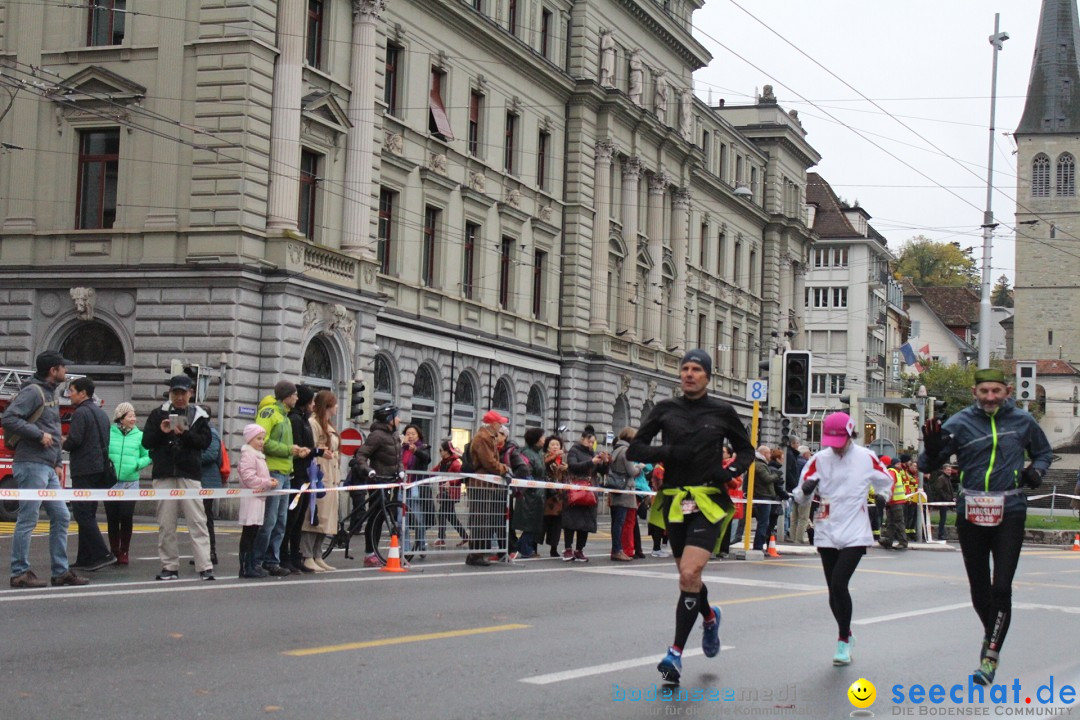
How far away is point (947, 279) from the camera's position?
444 ft

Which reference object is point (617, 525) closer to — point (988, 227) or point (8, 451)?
point (8, 451)

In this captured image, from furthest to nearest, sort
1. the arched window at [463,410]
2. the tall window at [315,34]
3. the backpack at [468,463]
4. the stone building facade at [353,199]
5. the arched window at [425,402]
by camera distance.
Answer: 1. the arched window at [463,410]
2. the arched window at [425,402]
3. the tall window at [315,34]
4. the stone building facade at [353,199]
5. the backpack at [468,463]

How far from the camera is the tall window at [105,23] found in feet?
112

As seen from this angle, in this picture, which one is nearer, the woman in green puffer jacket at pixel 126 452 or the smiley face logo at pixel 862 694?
the smiley face logo at pixel 862 694

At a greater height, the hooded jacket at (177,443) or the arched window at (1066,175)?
the arched window at (1066,175)

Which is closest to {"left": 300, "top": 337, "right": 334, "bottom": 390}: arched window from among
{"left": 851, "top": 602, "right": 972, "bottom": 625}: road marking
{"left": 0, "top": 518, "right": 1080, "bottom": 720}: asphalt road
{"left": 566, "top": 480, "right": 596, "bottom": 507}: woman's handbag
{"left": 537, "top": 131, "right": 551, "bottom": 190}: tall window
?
{"left": 566, "top": 480, "right": 596, "bottom": 507}: woman's handbag

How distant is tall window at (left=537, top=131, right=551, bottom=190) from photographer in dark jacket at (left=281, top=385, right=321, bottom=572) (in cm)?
3413

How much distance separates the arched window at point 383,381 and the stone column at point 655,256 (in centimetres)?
1942

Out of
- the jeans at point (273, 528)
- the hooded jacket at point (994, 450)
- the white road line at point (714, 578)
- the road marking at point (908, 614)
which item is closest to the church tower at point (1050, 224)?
the white road line at point (714, 578)

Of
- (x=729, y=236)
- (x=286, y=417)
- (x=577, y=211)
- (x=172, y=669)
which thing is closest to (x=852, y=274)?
(x=729, y=236)

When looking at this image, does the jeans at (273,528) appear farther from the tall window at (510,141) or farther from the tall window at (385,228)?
the tall window at (510,141)

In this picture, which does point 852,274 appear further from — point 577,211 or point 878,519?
point 878,519

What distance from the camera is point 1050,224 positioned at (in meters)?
A: 115

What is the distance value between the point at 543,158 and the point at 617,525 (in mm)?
30390
